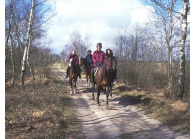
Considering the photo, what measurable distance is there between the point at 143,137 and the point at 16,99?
687 cm

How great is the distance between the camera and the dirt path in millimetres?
6242

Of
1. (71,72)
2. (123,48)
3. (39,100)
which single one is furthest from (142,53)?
(39,100)

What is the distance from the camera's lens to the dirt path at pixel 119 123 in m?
6.24

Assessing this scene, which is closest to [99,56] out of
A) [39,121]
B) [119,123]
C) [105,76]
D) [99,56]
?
[99,56]

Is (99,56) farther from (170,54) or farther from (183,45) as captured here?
(170,54)

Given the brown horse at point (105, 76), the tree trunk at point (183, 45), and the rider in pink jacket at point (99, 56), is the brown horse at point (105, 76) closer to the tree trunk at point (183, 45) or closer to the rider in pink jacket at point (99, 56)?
the rider in pink jacket at point (99, 56)

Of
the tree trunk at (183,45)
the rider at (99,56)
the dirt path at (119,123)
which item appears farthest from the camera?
the rider at (99,56)

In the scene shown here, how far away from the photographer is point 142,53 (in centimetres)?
1717

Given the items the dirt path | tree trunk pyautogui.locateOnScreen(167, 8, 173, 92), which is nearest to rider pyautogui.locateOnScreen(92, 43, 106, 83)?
the dirt path

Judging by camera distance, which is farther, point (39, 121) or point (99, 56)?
point (99, 56)

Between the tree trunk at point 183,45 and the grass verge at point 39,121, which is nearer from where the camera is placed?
the grass verge at point 39,121

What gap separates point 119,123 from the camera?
Result: 7418 millimetres

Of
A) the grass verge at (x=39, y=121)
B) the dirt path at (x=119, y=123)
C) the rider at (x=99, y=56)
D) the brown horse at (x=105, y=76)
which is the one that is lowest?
the dirt path at (x=119, y=123)

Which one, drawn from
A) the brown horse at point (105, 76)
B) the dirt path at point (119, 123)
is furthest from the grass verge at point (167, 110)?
the brown horse at point (105, 76)
